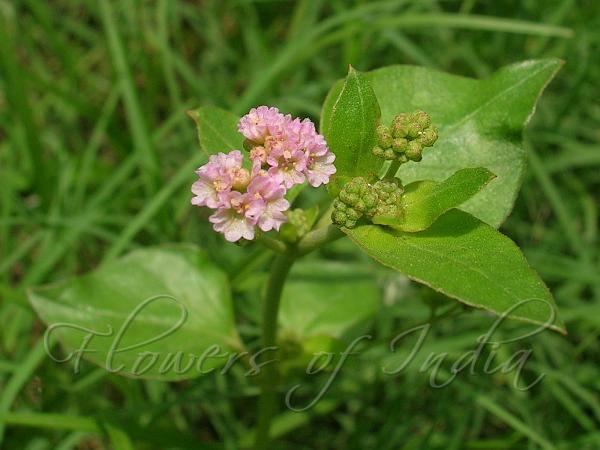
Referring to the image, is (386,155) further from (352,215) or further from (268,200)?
(268,200)

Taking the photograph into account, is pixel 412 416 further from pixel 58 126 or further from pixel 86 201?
pixel 58 126

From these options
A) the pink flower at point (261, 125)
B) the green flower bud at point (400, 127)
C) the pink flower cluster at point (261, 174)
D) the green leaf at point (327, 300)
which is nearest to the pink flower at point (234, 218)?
the pink flower cluster at point (261, 174)

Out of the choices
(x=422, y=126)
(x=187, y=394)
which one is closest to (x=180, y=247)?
(x=187, y=394)

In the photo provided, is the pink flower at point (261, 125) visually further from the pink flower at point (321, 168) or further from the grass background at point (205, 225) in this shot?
the grass background at point (205, 225)

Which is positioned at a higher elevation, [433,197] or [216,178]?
[216,178]

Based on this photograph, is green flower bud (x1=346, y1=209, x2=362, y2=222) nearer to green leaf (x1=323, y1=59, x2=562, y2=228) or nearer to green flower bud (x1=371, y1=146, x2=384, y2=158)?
green flower bud (x1=371, y1=146, x2=384, y2=158)

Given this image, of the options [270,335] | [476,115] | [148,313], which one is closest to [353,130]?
[476,115]

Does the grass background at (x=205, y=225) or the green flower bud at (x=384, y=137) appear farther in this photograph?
the grass background at (x=205, y=225)
